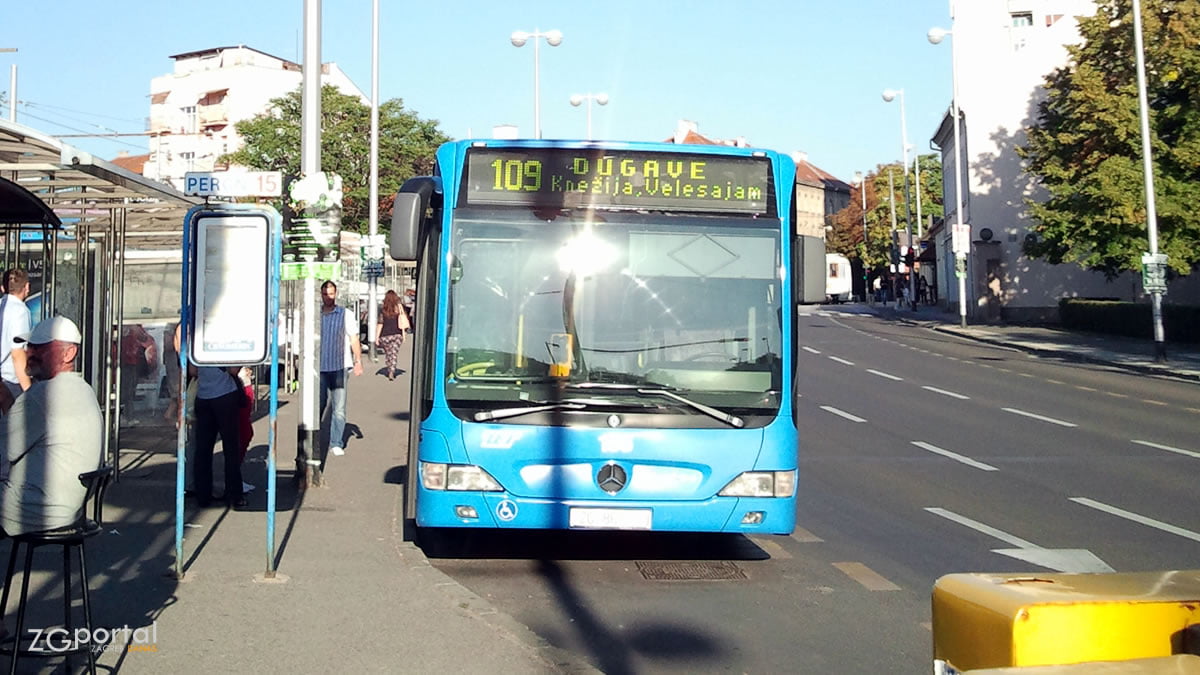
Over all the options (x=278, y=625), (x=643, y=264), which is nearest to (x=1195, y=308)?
(x=643, y=264)

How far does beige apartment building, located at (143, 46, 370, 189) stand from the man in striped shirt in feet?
255

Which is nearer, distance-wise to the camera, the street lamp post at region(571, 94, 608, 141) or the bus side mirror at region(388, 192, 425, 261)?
the bus side mirror at region(388, 192, 425, 261)

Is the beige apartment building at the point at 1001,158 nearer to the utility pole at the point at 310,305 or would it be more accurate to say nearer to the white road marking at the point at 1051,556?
the utility pole at the point at 310,305

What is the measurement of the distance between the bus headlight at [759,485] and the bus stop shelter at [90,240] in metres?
4.64

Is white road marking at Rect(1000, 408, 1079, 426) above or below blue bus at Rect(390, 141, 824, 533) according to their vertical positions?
below

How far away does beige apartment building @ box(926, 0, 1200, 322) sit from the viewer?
54.4 m

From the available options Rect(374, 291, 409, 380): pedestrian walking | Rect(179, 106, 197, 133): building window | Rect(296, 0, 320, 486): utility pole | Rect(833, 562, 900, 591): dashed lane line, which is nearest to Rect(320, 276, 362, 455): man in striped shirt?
Rect(296, 0, 320, 486): utility pole

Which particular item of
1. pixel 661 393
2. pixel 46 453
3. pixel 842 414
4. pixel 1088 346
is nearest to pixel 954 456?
pixel 842 414

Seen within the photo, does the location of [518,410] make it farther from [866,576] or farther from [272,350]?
[866,576]

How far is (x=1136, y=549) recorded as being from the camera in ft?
30.9

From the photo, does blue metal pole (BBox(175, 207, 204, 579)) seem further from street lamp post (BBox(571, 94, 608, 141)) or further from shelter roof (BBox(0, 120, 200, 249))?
street lamp post (BBox(571, 94, 608, 141))

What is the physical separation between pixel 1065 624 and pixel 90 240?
10715mm

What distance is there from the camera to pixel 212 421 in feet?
35.8

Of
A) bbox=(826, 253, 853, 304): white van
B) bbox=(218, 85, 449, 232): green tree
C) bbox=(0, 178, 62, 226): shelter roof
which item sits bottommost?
bbox=(0, 178, 62, 226): shelter roof
